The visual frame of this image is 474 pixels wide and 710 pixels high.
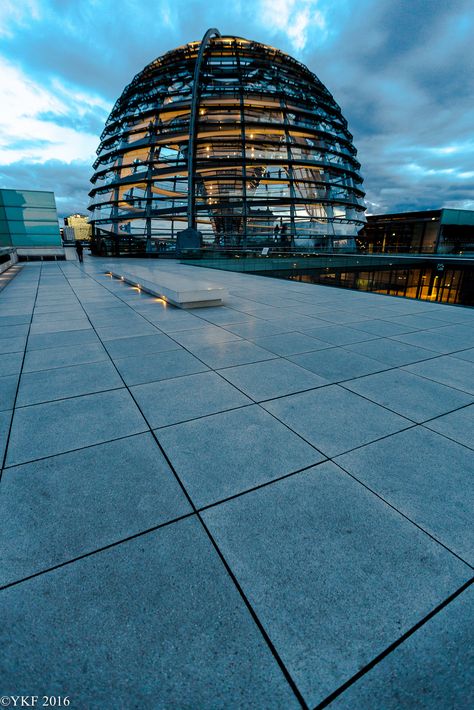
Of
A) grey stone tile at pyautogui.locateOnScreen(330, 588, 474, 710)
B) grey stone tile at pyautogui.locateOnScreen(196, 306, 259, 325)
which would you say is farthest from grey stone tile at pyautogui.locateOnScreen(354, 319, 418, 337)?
grey stone tile at pyautogui.locateOnScreen(330, 588, 474, 710)

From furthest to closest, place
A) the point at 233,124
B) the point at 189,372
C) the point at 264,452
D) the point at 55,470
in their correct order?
the point at 233,124 → the point at 189,372 → the point at 264,452 → the point at 55,470

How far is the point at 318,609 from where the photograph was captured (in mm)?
1693

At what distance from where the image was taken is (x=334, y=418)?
3.55m

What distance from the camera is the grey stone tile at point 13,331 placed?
6527 millimetres

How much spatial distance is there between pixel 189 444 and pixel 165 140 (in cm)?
4222

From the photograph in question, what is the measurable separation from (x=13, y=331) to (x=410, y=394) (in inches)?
299

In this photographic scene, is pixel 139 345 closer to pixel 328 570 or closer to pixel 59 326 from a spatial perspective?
pixel 59 326

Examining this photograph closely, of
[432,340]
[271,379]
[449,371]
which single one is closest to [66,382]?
[271,379]

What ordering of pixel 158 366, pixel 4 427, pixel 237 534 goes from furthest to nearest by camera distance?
pixel 158 366, pixel 4 427, pixel 237 534

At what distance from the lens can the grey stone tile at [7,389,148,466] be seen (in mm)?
3020

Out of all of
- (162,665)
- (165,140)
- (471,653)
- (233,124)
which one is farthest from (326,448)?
(165,140)

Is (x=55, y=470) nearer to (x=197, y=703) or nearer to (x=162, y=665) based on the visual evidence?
(x=162, y=665)

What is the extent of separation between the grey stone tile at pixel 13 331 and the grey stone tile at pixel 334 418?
5.65 meters

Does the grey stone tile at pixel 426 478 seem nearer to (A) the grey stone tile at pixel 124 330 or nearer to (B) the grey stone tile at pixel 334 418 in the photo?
(B) the grey stone tile at pixel 334 418
